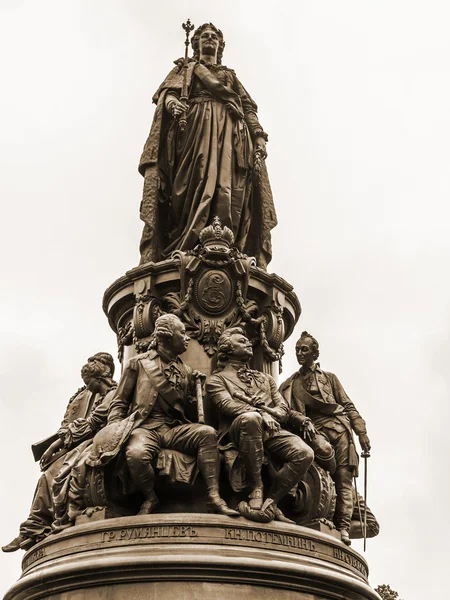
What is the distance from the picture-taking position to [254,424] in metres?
13.4

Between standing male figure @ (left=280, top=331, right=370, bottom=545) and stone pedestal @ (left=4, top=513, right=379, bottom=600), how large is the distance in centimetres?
156

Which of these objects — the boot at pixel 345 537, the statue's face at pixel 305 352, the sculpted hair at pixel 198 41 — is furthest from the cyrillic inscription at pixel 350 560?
the sculpted hair at pixel 198 41

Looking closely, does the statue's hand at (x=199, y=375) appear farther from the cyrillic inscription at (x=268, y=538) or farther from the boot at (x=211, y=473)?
the cyrillic inscription at (x=268, y=538)

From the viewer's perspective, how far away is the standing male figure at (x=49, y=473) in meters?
14.9

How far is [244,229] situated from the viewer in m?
18.1

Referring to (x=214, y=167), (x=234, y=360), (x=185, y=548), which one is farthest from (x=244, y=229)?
(x=185, y=548)

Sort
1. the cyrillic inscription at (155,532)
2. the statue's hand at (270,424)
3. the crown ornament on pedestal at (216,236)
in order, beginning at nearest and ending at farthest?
the cyrillic inscription at (155,532) → the statue's hand at (270,424) → the crown ornament on pedestal at (216,236)

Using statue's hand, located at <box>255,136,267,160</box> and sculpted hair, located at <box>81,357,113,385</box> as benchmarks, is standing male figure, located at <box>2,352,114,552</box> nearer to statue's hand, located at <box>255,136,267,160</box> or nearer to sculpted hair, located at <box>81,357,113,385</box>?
sculpted hair, located at <box>81,357,113,385</box>

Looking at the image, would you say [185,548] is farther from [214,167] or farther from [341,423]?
[214,167]

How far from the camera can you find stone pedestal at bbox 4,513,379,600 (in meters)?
12.4

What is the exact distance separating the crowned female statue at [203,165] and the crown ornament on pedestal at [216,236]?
102cm

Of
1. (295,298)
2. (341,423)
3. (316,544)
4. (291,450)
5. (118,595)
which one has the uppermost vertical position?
(295,298)

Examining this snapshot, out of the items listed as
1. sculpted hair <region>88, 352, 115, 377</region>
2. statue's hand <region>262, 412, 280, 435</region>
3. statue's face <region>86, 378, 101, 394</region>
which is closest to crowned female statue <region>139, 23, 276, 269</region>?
sculpted hair <region>88, 352, 115, 377</region>

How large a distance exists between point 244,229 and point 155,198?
1.68 metres
